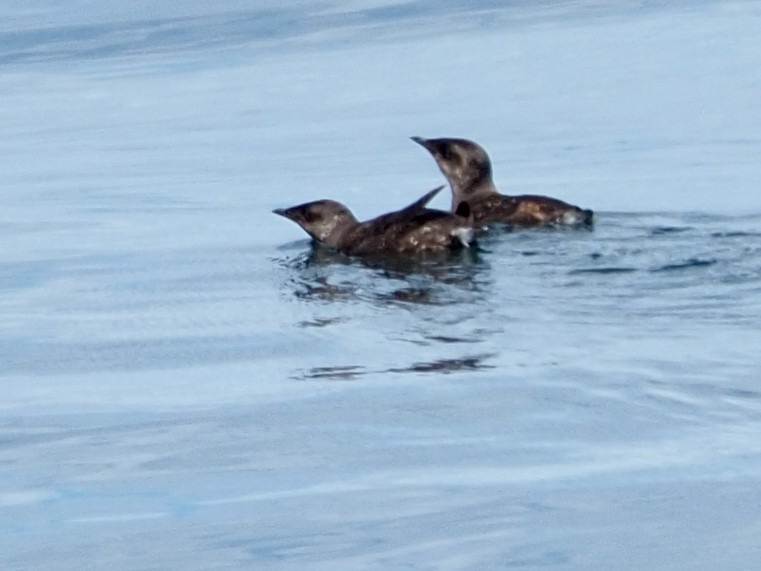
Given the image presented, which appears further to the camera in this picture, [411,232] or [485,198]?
[485,198]

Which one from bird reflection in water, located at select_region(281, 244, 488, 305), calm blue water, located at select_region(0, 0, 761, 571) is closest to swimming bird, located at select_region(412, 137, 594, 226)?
calm blue water, located at select_region(0, 0, 761, 571)

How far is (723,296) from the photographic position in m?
8.16

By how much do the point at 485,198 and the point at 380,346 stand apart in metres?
4.17

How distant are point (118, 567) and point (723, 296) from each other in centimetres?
387

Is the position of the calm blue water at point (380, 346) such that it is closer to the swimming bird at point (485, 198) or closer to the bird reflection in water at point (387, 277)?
the bird reflection in water at point (387, 277)

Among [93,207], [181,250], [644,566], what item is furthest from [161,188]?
[644,566]

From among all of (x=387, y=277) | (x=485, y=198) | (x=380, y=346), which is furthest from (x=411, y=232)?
(x=380, y=346)

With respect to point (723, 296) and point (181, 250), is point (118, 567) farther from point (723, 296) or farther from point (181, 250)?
point (181, 250)

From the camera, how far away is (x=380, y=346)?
7.57 meters

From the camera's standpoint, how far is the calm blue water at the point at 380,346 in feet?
17.3

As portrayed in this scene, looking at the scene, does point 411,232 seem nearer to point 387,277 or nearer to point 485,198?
point 387,277

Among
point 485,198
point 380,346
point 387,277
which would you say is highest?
point 485,198

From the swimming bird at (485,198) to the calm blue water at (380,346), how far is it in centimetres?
18

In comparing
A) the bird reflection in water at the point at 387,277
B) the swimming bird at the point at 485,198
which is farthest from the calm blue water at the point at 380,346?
the swimming bird at the point at 485,198
